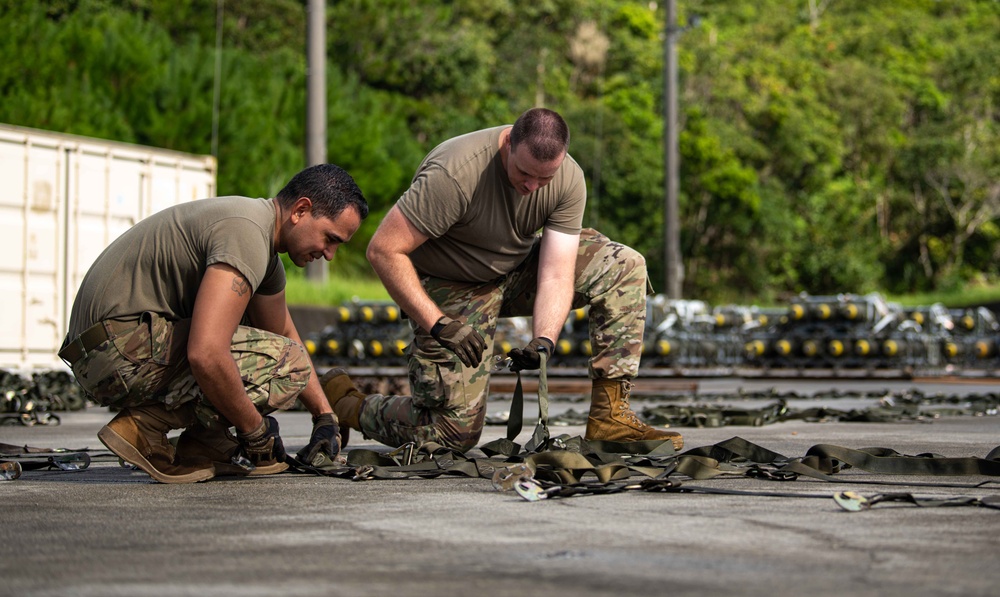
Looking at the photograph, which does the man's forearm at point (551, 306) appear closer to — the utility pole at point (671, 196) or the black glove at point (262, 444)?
the black glove at point (262, 444)

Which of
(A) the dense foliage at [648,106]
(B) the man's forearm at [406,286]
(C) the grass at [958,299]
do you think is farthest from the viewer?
(C) the grass at [958,299]

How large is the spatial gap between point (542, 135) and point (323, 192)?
105 centimetres

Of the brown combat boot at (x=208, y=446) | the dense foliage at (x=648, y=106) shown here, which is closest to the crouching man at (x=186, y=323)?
the brown combat boot at (x=208, y=446)

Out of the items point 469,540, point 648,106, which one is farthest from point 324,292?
point 648,106

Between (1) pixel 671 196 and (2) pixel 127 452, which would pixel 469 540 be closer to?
(2) pixel 127 452

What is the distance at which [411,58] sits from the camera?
4128 centimetres

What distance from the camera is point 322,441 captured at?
5.75 m

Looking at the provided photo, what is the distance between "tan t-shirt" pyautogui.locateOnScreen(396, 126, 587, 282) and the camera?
6051 mm

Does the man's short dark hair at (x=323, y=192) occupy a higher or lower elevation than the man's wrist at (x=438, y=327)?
higher

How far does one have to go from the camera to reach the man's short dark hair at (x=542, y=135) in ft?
18.9

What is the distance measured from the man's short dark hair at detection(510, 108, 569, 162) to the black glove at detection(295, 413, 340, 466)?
1.45 meters

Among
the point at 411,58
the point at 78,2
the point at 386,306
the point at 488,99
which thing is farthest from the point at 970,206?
the point at 386,306

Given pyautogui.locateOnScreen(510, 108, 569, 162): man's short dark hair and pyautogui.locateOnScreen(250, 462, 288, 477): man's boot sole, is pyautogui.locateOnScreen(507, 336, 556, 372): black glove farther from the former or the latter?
pyautogui.locateOnScreen(250, 462, 288, 477): man's boot sole

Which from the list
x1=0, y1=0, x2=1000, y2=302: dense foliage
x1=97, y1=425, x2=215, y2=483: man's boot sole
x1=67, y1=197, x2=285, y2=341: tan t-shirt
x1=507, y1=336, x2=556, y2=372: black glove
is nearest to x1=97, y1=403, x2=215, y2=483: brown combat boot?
x1=97, y1=425, x2=215, y2=483: man's boot sole
